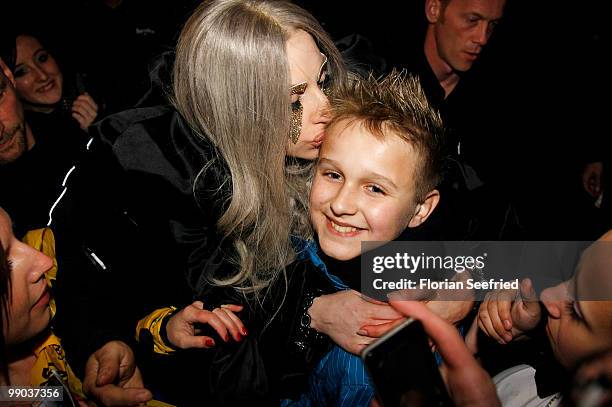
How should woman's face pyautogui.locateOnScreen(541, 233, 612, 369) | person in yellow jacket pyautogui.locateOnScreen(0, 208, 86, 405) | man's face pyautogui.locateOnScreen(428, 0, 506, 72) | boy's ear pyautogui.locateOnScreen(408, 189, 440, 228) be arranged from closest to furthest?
woman's face pyautogui.locateOnScreen(541, 233, 612, 369) → person in yellow jacket pyautogui.locateOnScreen(0, 208, 86, 405) → boy's ear pyautogui.locateOnScreen(408, 189, 440, 228) → man's face pyautogui.locateOnScreen(428, 0, 506, 72)

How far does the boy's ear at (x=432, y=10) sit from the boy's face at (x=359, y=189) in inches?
62.1

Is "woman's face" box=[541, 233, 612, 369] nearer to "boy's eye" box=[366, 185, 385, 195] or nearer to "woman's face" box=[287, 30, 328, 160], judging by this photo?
"boy's eye" box=[366, 185, 385, 195]

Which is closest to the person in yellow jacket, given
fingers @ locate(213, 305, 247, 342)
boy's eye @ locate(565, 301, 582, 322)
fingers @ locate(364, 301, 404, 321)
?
fingers @ locate(213, 305, 247, 342)

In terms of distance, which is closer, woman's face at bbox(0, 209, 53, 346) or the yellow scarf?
woman's face at bbox(0, 209, 53, 346)

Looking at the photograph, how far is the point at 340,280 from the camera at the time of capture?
1.58 metres

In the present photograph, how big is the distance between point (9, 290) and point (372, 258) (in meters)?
0.96

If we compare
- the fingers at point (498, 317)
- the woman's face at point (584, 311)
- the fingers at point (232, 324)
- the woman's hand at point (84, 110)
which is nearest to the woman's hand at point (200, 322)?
the fingers at point (232, 324)

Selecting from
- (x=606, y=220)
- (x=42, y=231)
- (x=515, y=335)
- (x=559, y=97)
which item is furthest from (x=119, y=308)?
(x=559, y=97)

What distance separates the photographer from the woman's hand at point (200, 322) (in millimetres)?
1410

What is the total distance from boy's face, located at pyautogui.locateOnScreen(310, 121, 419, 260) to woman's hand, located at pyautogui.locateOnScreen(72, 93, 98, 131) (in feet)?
5.58

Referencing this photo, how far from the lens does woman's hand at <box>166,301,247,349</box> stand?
1410mm

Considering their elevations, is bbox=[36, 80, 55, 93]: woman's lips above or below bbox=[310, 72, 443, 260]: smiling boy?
above

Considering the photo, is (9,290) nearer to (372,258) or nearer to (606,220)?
(372,258)

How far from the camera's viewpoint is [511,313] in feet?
4.53
